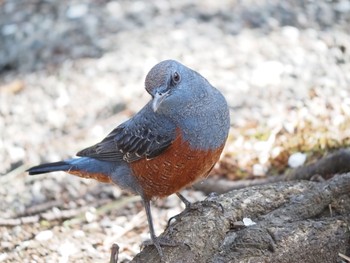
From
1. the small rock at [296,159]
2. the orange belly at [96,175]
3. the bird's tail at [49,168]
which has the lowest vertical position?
the small rock at [296,159]

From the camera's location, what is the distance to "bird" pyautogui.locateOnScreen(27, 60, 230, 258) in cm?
401

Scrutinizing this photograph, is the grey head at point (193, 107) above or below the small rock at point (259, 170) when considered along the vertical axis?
above

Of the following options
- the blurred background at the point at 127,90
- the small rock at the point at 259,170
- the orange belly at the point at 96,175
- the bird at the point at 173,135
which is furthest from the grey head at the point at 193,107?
the small rock at the point at 259,170

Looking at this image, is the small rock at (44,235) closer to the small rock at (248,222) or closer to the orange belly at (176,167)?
the orange belly at (176,167)

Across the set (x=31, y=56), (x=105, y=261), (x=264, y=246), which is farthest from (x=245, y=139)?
(x=31, y=56)

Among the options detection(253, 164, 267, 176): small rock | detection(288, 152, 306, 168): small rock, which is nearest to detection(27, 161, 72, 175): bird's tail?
detection(253, 164, 267, 176): small rock

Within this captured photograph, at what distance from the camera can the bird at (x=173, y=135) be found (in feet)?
13.1

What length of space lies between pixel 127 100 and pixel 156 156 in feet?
8.28

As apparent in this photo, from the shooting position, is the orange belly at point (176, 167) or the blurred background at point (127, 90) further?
the blurred background at point (127, 90)

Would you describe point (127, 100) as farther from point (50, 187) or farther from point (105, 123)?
point (50, 187)

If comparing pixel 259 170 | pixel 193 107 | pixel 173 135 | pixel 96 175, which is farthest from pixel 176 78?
pixel 259 170

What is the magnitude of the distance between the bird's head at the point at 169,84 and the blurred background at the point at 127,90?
1.30 metres

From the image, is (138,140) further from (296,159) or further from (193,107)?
(296,159)

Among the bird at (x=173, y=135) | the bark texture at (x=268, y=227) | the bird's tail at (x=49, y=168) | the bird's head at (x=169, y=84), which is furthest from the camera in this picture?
the bird's tail at (x=49, y=168)
